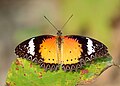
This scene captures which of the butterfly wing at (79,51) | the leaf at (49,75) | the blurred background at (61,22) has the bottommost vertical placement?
the leaf at (49,75)

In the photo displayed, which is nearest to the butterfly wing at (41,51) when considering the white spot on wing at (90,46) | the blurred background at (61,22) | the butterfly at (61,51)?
the butterfly at (61,51)

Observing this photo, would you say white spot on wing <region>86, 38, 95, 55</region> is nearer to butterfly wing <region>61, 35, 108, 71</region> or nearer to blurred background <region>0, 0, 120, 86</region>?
butterfly wing <region>61, 35, 108, 71</region>

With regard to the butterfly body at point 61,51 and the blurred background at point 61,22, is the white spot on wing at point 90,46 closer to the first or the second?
the butterfly body at point 61,51

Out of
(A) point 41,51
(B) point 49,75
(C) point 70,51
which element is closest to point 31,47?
(A) point 41,51

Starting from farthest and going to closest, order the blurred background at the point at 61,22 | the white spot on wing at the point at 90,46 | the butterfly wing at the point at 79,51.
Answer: the blurred background at the point at 61,22 → the white spot on wing at the point at 90,46 → the butterfly wing at the point at 79,51

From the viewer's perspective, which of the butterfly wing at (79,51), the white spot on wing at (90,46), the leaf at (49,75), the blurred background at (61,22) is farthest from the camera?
the blurred background at (61,22)

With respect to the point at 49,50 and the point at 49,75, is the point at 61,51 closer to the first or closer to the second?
the point at 49,50

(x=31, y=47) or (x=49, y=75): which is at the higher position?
(x=31, y=47)
